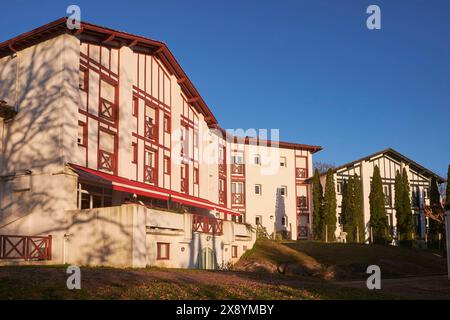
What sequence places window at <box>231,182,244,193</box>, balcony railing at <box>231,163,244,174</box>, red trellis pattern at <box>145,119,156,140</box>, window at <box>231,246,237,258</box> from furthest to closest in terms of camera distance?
window at <box>231,182,244,193</box>
balcony railing at <box>231,163,244,174</box>
window at <box>231,246,237,258</box>
red trellis pattern at <box>145,119,156,140</box>

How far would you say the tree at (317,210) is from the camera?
4666 cm

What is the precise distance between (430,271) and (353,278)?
275 inches

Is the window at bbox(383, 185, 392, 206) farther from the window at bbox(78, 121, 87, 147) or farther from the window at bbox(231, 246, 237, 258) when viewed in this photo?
the window at bbox(78, 121, 87, 147)

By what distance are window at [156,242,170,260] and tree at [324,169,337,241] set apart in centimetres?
2240

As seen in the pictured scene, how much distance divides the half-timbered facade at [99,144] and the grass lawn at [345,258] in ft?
6.96

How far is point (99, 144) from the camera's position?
→ 28.1m

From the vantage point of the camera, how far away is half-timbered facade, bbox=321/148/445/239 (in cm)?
5109

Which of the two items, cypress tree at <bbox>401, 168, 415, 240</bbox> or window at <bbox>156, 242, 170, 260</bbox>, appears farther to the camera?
cypress tree at <bbox>401, 168, 415, 240</bbox>

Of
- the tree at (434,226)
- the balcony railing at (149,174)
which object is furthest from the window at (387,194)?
the balcony railing at (149,174)

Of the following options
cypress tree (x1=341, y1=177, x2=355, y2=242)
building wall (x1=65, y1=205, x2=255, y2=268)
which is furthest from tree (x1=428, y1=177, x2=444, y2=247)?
building wall (x1=65, y1=205, x2=255, y2=268)

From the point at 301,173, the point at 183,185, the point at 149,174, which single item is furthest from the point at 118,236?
the point at 301,173

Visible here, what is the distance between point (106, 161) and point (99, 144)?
100cm

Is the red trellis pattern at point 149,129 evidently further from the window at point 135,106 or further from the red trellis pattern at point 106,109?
the red trellis pattern at point 106,109

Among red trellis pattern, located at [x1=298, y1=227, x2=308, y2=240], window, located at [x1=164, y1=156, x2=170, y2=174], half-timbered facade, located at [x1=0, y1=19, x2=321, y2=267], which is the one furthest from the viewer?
red trellis pattern, located at [x1=298, y1=227, x2=308, y2=240]
